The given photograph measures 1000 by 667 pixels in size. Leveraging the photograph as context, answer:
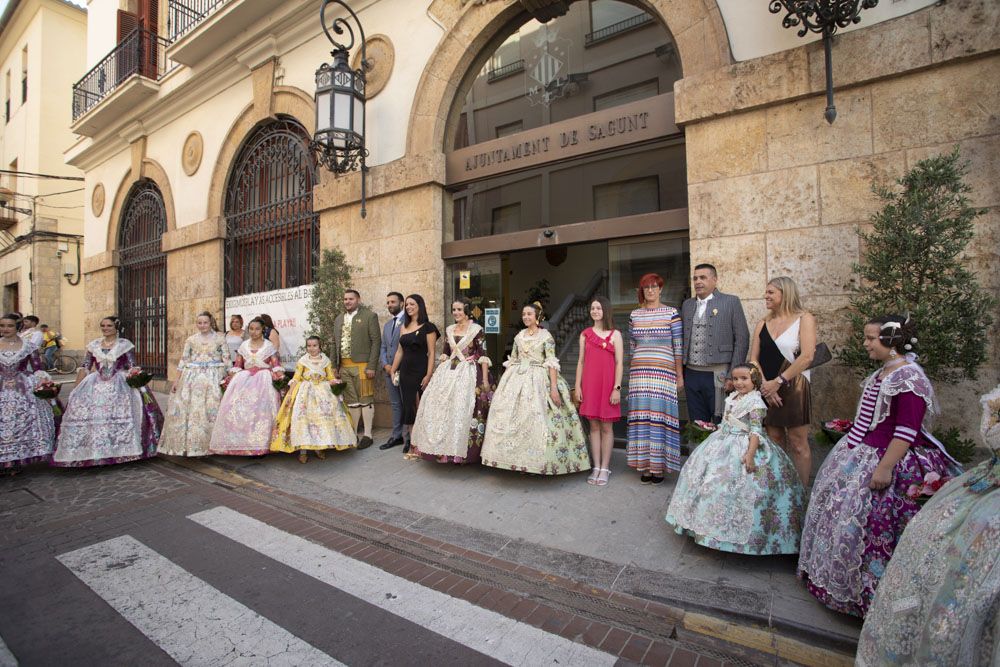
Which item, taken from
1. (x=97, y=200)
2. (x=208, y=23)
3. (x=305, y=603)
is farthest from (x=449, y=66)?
(x=97, y=200)

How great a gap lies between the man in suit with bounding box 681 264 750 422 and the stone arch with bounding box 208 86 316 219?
6823mm

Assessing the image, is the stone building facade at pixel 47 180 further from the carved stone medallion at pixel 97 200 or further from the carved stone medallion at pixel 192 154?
the carved stone medallion at pixel 192 154

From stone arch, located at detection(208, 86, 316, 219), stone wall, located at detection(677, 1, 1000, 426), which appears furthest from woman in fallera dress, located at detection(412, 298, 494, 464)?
stone arch, located at detection(208, 86, 316, 219)

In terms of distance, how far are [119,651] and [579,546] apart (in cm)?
272

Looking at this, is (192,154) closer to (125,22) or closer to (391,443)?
(125,22)

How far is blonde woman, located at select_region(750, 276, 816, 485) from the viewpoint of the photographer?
3750mm

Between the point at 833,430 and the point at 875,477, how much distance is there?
26.1 inches

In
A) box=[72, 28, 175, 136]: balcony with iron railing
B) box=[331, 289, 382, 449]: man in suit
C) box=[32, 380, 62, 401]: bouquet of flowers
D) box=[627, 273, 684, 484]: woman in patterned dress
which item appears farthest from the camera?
box=[72, 28, 175, 136]: balcony with iron railing

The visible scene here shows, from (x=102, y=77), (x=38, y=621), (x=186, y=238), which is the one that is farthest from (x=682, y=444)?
(x=102, y=77)

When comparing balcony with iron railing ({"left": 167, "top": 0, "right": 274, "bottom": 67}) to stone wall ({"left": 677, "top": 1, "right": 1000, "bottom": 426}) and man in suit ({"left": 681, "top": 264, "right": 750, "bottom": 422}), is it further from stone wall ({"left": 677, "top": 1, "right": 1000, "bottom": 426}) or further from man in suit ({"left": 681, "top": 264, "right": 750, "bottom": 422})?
man in suit ({"left": 681, "top": 264, "right": 750, "bottom": 422})

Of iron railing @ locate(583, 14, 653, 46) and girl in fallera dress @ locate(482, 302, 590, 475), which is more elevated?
iron railing @ locate(583, 14, 653, 46)

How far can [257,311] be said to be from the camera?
9.25 meters

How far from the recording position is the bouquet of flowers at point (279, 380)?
6.04m

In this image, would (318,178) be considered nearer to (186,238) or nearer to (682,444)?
(186,238)
